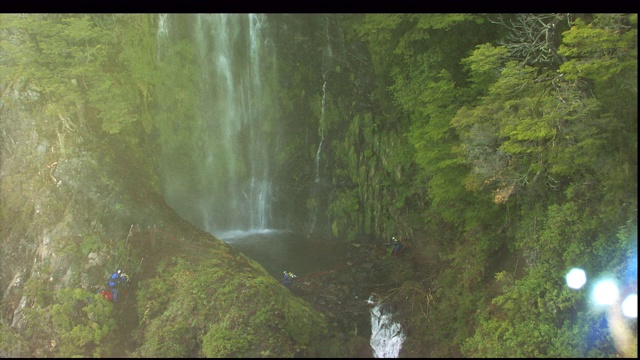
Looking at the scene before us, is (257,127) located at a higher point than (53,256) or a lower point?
higher

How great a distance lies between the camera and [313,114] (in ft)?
68.2

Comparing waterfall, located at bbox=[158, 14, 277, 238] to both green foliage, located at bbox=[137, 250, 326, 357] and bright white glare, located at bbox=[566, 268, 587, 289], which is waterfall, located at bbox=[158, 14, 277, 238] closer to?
green foliage, located at bbox=[137, 250, 326, 357]

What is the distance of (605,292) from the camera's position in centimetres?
880

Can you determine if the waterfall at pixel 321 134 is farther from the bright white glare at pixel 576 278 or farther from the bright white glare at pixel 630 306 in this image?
the bright white glare at pixel 630 306

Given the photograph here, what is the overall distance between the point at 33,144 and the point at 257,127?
1039 cm

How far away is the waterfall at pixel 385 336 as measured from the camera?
1165cm

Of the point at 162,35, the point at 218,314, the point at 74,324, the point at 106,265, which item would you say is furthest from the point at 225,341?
the point at 162,35

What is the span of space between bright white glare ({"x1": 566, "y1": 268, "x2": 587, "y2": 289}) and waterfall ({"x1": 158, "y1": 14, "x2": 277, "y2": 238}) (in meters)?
15.1

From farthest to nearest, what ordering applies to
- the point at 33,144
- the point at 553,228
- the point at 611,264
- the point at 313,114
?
1. the point at 313,114
2. the point at 33,144
3. the point at 553,228
4. the point at 611,264

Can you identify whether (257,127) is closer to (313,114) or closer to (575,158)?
(313,114)

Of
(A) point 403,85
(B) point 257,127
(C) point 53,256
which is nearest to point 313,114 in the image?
(B) point 257,127

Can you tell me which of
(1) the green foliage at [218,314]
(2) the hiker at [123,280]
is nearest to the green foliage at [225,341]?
(1) the green foliage at [218,314]

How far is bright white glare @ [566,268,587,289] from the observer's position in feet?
30.2

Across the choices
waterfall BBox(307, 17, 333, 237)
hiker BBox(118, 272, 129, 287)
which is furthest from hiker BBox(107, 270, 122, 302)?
waterfall BBox(307, 17, 333, 237)
